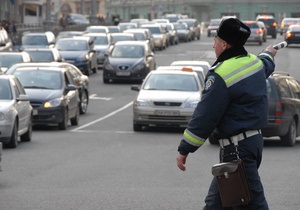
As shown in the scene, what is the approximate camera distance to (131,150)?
68.4 ft

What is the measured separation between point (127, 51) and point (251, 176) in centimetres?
3731

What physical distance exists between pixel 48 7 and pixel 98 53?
69.5ft

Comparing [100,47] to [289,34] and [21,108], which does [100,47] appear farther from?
[21,108]

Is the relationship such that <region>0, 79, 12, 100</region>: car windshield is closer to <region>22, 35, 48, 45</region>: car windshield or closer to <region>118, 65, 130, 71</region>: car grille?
<region>118, 65, 130, 71</region>: car grille

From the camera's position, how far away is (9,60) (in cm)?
3631

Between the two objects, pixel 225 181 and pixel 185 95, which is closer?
pixel 225 181

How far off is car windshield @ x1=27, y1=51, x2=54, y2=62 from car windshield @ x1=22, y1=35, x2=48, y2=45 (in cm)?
988

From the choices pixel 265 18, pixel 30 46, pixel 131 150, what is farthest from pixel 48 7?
pixel 131 150

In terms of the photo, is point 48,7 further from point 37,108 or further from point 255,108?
point 255,108

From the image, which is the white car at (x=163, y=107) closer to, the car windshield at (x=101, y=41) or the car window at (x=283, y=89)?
the car window at (x=283, y=89)

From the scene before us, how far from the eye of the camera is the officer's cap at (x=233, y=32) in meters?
7.70

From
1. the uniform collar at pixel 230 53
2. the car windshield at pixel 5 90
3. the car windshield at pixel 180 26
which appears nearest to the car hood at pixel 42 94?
the car windshield at pixel 5 90

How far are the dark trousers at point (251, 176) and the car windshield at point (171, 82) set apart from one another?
1919cm

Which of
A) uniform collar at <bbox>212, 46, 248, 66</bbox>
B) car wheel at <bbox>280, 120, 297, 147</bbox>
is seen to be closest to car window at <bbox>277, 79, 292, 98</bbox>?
car wheel at <bbox>280, 120, 297, 147</bbox>
